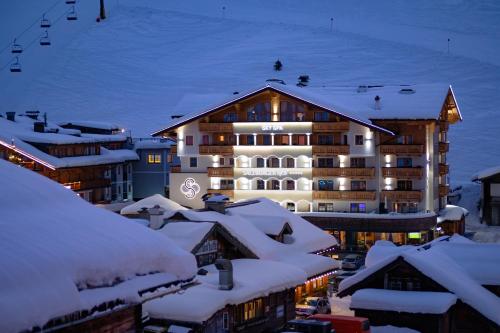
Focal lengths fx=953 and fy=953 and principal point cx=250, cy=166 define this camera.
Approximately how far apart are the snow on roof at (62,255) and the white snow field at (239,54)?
65.7 meters

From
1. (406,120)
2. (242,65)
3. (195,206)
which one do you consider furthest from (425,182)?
(242,65)

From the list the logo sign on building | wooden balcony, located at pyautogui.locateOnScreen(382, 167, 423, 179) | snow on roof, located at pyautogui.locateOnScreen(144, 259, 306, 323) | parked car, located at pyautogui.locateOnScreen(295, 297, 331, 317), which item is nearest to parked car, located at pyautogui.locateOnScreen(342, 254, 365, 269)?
wooden balcony, located at pyautogui.locateOnScreen(382, 167, 423, 179)

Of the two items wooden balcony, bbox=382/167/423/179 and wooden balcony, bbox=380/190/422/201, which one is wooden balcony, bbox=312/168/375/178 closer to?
wooden balcony, bbox=382/167/423/179

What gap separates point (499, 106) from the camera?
94.1 m

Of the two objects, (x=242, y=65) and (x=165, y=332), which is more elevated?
(x=242, y=65)

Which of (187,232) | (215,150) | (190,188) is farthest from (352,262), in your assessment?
(190,188)

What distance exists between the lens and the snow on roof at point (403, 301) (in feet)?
84.5

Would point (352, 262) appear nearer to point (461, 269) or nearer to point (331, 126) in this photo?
point (331, 126)

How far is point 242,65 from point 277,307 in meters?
80.4

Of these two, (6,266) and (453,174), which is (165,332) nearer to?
(6,266)

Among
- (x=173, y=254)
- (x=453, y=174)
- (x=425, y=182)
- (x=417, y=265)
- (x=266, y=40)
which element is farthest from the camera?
(x=266, y=40)

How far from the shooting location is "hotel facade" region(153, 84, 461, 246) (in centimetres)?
5544

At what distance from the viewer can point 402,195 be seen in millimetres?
54844

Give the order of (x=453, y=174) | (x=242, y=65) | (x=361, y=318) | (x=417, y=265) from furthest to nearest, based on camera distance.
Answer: (x=242, y=65), (x=453, y=174), (x=417, y=265), (x=361, y=318)
